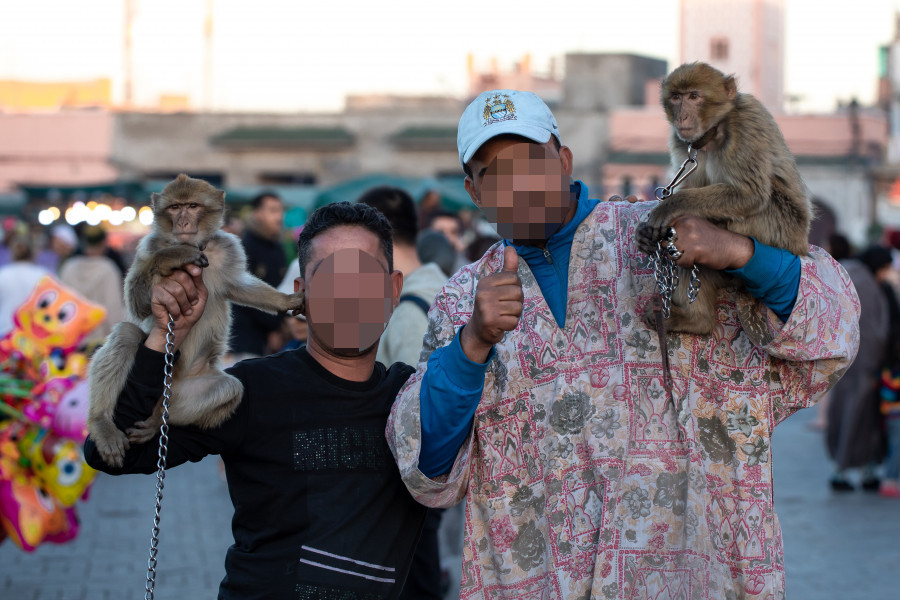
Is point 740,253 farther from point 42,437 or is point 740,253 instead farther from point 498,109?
point 42,437

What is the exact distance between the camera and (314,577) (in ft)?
7.86

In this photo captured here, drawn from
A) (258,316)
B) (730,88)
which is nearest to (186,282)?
(730,88)

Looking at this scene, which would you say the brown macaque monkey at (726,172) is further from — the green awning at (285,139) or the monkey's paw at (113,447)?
the green awning at (285,139)

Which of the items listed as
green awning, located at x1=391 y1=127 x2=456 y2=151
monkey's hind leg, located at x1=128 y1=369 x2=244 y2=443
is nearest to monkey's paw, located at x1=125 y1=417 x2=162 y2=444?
monkey's hind leg, located at x1=128 y1=369 x2=244 y2=443

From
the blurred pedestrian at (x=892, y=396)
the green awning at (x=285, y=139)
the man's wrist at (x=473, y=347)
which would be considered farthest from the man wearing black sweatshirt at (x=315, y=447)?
the green awning at (x=285, y=139)

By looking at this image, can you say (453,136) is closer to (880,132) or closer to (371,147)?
(371,147)

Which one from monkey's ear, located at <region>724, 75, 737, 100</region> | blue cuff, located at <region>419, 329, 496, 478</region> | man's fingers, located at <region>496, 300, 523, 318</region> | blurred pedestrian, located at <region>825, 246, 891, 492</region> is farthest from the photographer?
blurred pedestrian, located at <region>825, 246, 891, 492</region>

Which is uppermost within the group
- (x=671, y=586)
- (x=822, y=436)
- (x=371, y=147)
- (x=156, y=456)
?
(x=371, y=147)

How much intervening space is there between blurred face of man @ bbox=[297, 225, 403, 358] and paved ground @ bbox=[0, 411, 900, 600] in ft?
14.1

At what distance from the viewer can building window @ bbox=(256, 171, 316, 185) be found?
119 feet

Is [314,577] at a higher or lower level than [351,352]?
lower

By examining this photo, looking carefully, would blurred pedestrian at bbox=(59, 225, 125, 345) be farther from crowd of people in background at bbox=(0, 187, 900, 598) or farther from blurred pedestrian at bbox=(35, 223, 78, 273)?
blurred pedestrian at bbox=(35, 223, 78, 273)

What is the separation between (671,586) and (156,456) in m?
1.22

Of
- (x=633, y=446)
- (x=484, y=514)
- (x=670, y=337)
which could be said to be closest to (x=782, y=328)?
(x=670, y=337)
